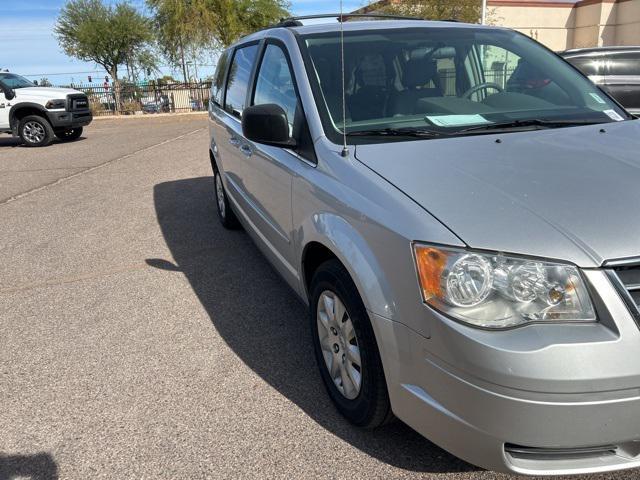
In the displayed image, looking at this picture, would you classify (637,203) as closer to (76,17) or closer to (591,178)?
(591,178)

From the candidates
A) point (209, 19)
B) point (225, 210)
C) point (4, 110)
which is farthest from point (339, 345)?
point (209, 19)

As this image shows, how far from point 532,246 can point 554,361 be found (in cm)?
37

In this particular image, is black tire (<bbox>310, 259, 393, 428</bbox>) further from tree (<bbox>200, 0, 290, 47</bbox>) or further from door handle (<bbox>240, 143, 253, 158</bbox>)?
tree (<bbox>200, 0, 290, 47</bbox>)

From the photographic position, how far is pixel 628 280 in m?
1.81

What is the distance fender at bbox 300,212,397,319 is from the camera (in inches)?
83.5

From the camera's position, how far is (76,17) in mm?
33594

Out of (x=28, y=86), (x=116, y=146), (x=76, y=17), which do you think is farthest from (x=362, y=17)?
(x=76, y=17)

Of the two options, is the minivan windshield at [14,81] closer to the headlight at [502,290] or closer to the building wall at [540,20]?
the headlight at [502,290]

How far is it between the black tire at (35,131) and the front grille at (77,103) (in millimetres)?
780

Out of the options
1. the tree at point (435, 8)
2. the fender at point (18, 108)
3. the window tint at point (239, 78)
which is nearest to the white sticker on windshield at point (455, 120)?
the window tint at point (239, 78)

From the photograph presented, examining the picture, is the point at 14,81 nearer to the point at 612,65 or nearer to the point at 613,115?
the point at 612,65

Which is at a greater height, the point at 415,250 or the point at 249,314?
the point at 415,250

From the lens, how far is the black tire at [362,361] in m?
2.29

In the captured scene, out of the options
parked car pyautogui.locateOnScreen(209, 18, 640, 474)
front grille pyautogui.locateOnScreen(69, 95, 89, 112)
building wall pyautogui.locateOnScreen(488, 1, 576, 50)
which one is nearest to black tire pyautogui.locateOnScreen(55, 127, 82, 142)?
front grille pyautogui.locateOnScreen(69, 95, 89, 112)
